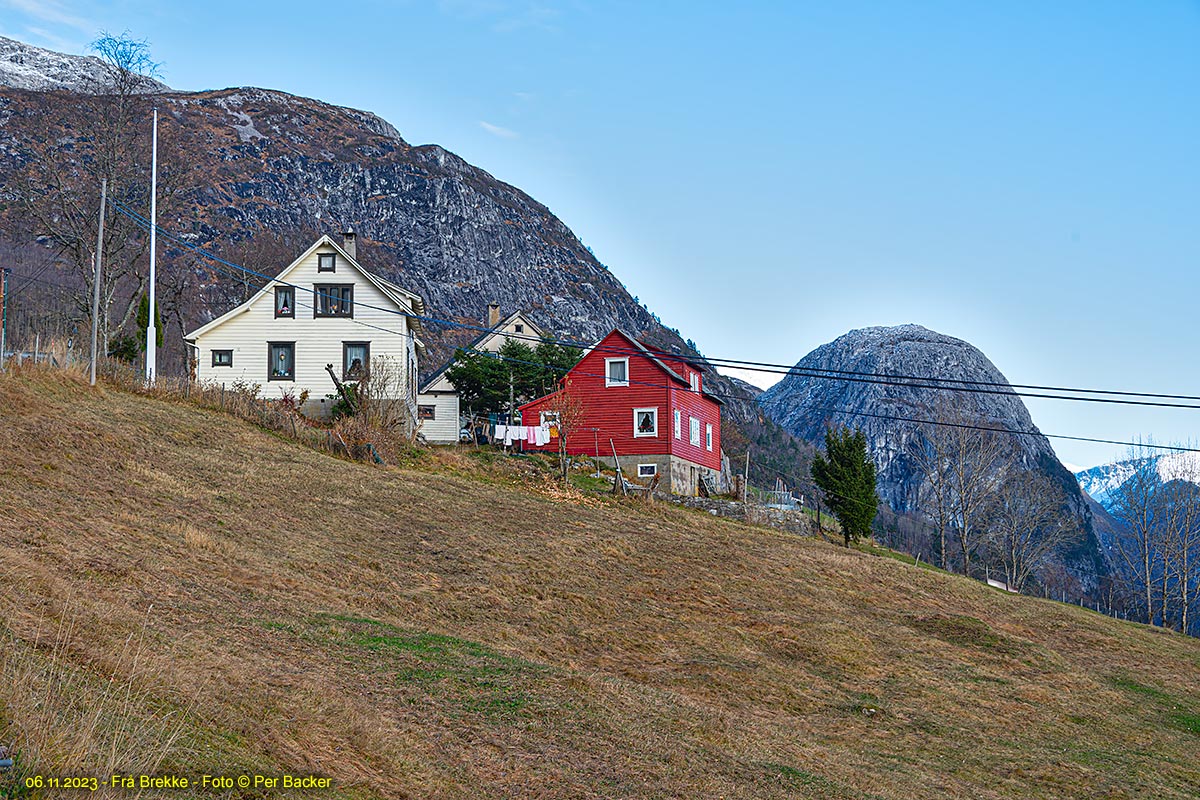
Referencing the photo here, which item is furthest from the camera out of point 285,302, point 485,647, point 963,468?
point 963,468

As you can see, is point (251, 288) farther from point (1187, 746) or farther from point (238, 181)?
point (238, 181)

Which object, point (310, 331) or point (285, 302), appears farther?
point (285, 302)

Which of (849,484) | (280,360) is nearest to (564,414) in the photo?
(280,360)

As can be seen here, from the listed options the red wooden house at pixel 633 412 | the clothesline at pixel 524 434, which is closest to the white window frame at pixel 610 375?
the red wooden house at pixel 633 412

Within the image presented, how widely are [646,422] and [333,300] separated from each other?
15848 millimetres

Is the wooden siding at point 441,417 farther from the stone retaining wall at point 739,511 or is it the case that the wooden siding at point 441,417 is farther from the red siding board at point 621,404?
the stone retaining wall at point 739,511

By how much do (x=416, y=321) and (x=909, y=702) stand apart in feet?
110

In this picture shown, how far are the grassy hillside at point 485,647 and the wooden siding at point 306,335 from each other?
38.5 ft

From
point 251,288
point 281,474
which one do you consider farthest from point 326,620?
point 251,288

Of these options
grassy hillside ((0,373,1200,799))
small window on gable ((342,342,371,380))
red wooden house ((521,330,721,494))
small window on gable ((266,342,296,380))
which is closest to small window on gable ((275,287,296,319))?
small window on gable ((266,342,296,380))

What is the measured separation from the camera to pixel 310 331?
155 ft

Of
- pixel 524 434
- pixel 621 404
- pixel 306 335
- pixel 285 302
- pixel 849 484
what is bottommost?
pixel 849 484

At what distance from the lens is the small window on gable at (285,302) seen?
4738 cm

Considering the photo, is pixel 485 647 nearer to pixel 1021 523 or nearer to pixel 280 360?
pixel 280 360
